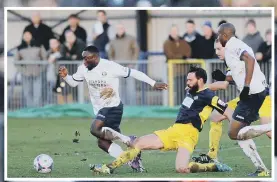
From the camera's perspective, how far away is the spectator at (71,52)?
15.7 m

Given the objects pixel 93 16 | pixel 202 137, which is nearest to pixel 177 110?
pixel 202 137

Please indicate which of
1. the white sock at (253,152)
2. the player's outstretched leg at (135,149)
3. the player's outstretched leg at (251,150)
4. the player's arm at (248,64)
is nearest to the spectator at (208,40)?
the player's arm at (248,64)

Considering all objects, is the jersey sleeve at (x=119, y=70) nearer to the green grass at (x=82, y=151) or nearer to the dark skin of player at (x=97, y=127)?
the dark skin of player at (x=97, y=127)

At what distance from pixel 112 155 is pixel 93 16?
5.52 feet

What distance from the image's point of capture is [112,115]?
1535 centimetres

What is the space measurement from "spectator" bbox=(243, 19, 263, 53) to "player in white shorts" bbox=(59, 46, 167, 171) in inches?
49.0

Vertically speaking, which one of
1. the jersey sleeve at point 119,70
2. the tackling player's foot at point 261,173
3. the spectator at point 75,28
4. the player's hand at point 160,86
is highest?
the spectator at point 75,28

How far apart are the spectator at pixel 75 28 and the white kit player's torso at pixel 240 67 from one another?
178cm

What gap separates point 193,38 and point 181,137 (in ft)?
4.54

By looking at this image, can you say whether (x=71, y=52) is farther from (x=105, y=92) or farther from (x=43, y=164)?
(x=43, y=164)

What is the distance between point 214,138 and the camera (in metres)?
15.4

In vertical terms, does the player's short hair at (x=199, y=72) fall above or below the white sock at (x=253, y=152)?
above

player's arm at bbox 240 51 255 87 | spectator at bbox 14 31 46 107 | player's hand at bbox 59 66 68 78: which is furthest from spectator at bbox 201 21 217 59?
spectator at bbox 14 31 46 107

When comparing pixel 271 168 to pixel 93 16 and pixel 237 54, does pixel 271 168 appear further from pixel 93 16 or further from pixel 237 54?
pixel 93 16
